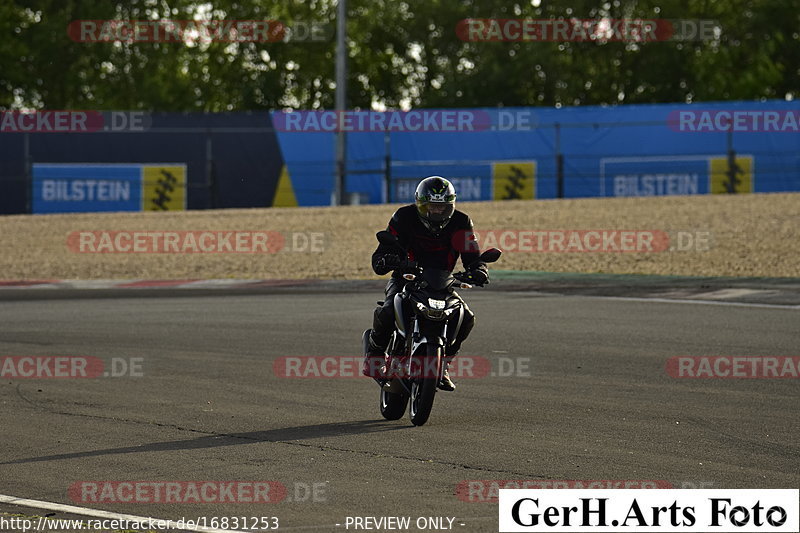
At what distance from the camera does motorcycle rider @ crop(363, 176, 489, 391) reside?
9.41 m

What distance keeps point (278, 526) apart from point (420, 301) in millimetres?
2827

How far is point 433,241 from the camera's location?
9.57 metres

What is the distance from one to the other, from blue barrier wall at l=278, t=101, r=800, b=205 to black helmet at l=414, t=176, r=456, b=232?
24.1 meters

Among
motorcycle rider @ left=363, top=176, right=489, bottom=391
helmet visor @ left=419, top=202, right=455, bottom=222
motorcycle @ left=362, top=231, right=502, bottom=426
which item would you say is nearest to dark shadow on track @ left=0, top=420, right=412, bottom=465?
motorcycle @ left=362, top=231, right=502, bottom=426

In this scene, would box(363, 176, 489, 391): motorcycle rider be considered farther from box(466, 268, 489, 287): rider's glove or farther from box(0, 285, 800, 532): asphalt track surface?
box(0, 285, 800, 532): asphalt track surface

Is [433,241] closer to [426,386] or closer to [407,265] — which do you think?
[407,265]

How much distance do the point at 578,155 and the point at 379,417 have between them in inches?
996

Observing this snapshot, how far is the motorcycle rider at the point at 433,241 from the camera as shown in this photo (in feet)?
30.9

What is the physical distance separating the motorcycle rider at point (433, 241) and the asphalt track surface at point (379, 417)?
2.33 ft

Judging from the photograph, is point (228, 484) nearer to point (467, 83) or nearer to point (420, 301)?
point (420, 301)

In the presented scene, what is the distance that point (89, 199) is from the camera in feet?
118

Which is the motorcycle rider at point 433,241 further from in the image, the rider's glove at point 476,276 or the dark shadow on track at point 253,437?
the dark shadow on track at point 253,437

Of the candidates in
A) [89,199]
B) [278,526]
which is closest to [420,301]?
[278,526]

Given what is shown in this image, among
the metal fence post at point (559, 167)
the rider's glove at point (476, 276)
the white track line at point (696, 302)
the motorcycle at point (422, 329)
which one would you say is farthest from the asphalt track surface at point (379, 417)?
the metal fence post at point (559, 167)
